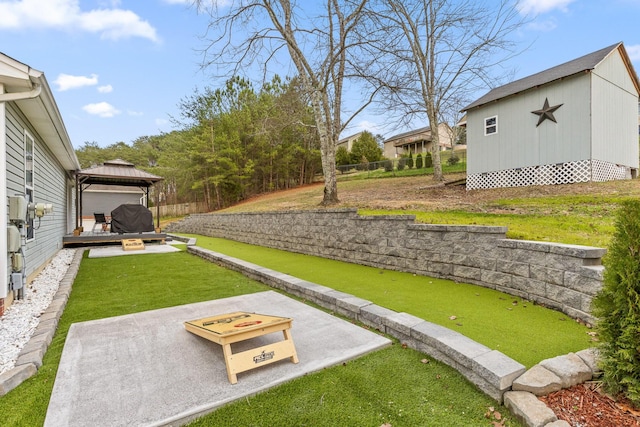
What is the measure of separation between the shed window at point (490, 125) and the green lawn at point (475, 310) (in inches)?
378

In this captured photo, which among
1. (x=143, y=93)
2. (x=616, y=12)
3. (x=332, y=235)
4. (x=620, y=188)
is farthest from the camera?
(x=143, y=93)

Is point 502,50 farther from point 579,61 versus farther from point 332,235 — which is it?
point 332,235

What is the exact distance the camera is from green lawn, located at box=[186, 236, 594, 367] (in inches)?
103

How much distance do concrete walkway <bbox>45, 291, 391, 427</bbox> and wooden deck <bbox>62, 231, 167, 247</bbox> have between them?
7.98 m

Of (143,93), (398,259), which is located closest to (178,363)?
(398,259)

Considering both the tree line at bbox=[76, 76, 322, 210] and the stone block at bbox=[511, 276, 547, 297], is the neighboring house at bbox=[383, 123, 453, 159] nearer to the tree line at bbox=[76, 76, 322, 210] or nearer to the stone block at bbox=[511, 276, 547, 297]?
the tree line at bbox=[76, 76, 322, 210]

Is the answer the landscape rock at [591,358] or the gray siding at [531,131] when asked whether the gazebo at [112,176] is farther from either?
the landscape rock at [591,358]

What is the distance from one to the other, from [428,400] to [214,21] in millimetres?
11302

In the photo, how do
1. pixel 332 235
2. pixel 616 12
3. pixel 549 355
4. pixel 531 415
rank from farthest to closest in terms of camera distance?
pixel 616 12, pixel 332 235, pixel 549 355, pixel 531 415

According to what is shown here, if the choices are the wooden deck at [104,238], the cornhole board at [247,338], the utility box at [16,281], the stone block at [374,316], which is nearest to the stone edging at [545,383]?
the stone block at [374,316]

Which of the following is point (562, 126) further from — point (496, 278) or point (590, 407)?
point (590, 407)

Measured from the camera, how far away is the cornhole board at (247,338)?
2283 millimetres

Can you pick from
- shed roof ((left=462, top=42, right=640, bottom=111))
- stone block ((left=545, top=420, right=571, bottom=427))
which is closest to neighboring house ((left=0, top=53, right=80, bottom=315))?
stone block ((left=545, top=420, right=571, bottom=427))

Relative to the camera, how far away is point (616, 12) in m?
9.91
